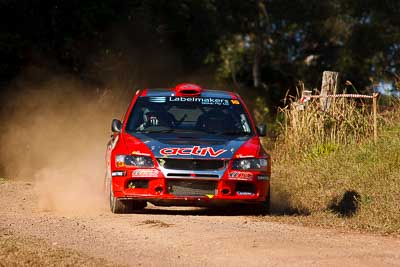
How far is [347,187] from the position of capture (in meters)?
15.2

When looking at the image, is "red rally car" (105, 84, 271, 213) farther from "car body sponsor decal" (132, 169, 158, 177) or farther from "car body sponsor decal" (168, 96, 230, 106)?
"car body sponsor decal" (168, 96, 230, 106)

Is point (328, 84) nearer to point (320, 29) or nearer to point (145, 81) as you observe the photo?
point (145, 81)

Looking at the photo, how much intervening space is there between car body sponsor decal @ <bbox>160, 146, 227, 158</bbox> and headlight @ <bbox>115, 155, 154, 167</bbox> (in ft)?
0.62

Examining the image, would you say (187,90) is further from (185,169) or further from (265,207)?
(265,207)

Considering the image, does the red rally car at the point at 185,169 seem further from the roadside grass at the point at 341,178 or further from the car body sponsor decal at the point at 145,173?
the roadside grass at the point at 341,178

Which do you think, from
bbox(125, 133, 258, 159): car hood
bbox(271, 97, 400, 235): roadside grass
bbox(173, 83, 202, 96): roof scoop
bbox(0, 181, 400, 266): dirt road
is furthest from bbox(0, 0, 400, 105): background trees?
bbox(0, 181, 400, 266): dirt road

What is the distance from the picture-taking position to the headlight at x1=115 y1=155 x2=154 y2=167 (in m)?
12.5

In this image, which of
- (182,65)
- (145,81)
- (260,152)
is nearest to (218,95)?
(260,152)

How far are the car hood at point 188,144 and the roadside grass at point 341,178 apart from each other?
1024 millimetres

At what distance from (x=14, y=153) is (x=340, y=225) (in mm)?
13679

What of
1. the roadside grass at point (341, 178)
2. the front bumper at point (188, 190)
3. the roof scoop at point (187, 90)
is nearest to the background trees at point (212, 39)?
the roadside grass at point (341, 178)

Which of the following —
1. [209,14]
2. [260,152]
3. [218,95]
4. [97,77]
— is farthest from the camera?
[209,14]

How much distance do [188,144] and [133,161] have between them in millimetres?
682

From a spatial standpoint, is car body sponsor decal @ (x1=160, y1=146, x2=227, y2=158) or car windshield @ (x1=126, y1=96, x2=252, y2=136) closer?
car body sponsor decal @ (x1=160, y1=146, x2=227, y2=158)
